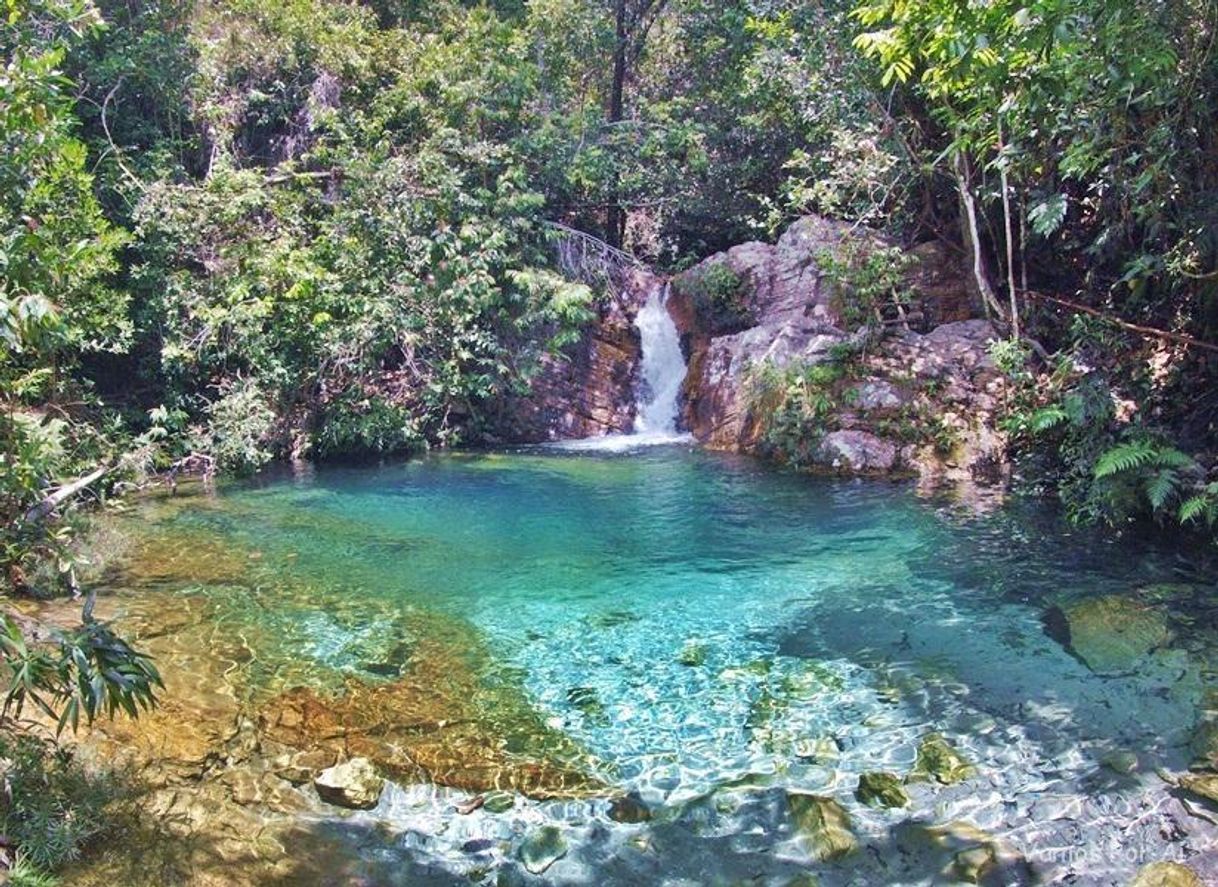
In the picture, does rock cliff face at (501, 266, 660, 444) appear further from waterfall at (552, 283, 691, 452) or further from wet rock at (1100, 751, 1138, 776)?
wet rock at (1100, 751, 1138, 776)

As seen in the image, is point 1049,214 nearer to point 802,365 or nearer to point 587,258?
point 802,365

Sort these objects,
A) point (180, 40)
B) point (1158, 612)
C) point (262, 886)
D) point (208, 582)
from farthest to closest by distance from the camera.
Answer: point (180, 40)
point (208, 582)
point (1158, 612)
point (262, 886)

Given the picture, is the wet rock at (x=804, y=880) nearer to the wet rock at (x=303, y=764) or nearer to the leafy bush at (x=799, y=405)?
the wet rock at (x=303, y=764)

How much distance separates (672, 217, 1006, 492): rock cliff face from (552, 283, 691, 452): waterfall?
0.34 m

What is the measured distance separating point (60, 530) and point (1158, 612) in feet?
28.5

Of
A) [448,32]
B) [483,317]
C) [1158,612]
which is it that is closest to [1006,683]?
[1158,612]

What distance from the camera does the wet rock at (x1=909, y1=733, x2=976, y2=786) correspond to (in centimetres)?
444

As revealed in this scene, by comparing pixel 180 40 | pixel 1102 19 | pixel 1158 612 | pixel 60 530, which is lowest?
pixel 1158 612

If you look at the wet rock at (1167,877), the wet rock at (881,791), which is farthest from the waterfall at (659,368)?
the wet rock at (1167,877)

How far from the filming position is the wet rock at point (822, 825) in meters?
3.91

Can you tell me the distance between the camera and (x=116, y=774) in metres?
4.25

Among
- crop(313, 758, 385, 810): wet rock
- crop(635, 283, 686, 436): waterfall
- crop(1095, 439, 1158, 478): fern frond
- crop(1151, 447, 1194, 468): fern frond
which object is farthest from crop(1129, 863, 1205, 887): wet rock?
crop(635, 283, 686, 436): waterfall

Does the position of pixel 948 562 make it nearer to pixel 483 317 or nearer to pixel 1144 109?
pixel 1144 109

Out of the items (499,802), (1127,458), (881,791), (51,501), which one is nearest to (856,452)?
(1127,458)
